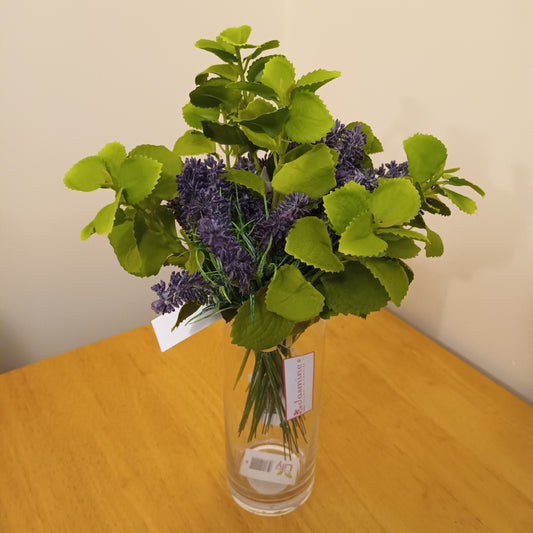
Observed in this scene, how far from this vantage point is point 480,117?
75cm

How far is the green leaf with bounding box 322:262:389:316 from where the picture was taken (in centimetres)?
45

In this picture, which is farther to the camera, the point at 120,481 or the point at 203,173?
the point at 120,481

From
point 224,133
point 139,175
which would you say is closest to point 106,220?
point 139,175

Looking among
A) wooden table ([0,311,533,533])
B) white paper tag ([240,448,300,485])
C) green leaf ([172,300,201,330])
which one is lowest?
wooden table ([0,311,533,533])

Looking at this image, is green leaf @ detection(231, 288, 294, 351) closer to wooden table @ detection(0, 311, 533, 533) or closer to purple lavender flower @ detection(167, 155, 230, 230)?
purple lavender flower @ detection(167, 155, 230, 230)

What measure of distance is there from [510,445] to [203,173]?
0.59 m

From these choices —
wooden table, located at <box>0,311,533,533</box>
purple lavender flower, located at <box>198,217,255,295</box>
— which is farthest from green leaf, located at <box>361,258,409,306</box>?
wooden table, located at <box>0,311,533,533</box>

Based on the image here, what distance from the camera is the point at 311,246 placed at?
1.35 feet

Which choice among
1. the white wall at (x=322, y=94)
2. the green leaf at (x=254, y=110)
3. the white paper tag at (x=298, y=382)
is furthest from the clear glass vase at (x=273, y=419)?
the white wall at (x=322, y=94)

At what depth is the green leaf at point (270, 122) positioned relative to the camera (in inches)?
15.6

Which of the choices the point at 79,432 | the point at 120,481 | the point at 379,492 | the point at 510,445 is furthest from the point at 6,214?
the point at 510,445

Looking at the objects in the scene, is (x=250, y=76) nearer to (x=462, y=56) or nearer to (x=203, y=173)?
(x=203, y=173)

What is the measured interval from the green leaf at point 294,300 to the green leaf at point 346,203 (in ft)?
0.20

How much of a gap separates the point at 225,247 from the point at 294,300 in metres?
0.08
